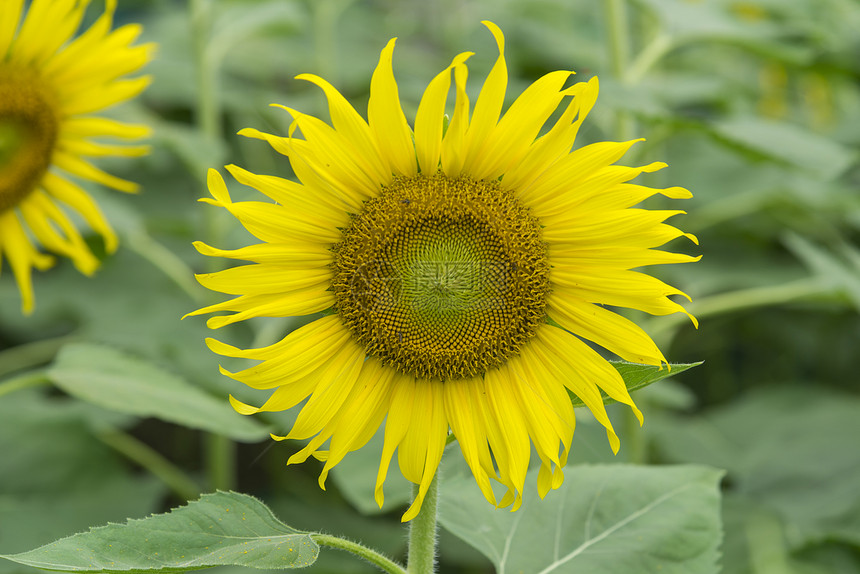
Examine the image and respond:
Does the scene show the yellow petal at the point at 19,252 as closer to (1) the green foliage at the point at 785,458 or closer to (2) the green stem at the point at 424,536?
(2) the green stem at the point at 424,536

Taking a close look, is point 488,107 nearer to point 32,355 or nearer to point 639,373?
point 639,373

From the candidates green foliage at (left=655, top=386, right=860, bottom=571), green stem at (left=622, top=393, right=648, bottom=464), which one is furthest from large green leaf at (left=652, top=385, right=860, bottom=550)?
green stem at (left=622, top=393, right=648, bottom=464)

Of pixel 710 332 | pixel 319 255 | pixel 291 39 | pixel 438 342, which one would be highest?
pixel 291 39

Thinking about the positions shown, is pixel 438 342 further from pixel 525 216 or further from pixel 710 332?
pixel 710 332

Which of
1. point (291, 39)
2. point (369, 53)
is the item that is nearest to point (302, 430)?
point (369, 53)

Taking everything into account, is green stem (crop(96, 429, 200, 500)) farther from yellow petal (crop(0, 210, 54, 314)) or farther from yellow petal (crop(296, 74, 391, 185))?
yellow petal (crop(296, 74, 391, 185))

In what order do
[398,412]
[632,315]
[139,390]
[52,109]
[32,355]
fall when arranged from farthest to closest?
[32,355], [632,315], [52,109], [139,390], [398,412]

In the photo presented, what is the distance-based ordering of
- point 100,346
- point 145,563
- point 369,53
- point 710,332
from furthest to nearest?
1. point 369,53
2. point 710,332
3. point 100,346
4. point 145,563

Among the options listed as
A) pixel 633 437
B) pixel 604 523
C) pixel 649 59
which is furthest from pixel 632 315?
pixel 604 523
